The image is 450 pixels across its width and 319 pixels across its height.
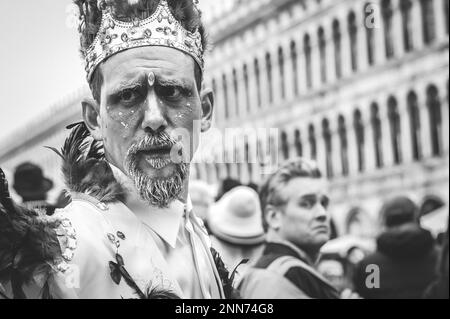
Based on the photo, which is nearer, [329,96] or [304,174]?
[304,174]

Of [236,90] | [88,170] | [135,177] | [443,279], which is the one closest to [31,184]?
[88,170]

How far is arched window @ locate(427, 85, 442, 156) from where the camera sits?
45.4ft

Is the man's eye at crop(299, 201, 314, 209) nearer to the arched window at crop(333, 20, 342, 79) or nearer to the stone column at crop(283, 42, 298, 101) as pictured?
the stone column at crop(283, 42, 298, 101)

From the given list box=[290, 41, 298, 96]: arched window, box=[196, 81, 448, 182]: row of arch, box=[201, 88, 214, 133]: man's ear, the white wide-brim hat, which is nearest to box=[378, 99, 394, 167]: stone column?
box=[196, 81, 448, 182]: row of arch

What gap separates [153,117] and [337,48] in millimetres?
8317

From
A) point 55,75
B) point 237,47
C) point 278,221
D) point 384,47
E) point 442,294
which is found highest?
point 384,47

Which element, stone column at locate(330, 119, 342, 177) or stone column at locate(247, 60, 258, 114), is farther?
stone column at locate(330, 119, 342, 177)

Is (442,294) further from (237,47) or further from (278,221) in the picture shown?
(237,47)

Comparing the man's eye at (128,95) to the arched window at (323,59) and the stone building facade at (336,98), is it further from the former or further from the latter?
the arched window at (323,59)

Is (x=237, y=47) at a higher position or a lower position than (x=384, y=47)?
lower

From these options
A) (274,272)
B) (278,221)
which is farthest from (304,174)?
(274,272)

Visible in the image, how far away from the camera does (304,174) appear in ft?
15.1

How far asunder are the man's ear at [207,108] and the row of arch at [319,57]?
1.30 m

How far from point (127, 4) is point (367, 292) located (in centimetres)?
214
